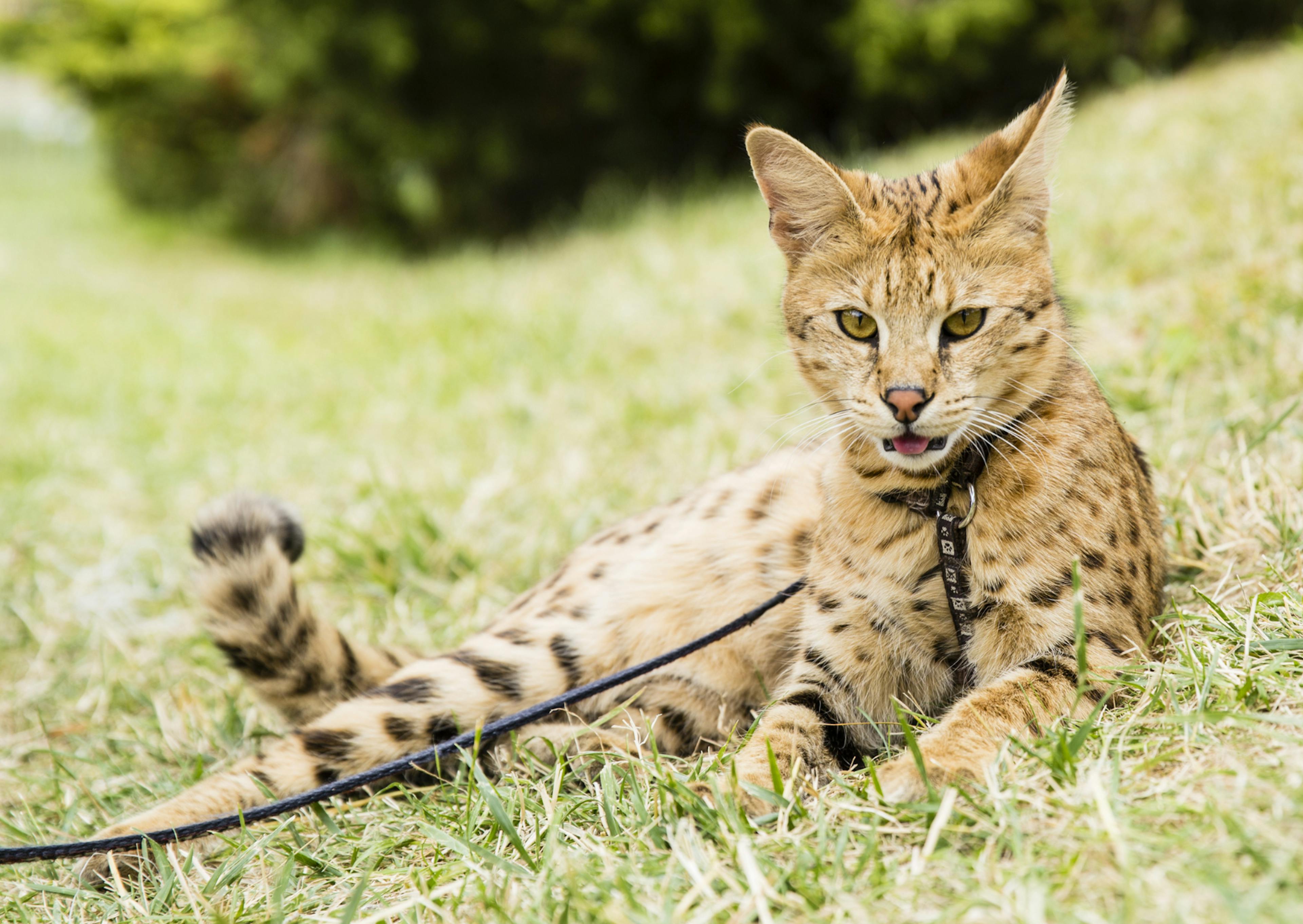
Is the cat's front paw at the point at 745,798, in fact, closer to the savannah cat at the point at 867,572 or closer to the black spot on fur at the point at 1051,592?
the savannah cat at the point at 867,572

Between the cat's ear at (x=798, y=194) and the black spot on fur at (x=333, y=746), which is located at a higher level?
the cat's ear at (x=798, y=194)

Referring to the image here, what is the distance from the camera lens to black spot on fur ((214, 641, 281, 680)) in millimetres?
2631

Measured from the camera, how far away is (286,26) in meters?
8.98

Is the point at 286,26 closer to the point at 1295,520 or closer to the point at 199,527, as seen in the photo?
the point at 199,527

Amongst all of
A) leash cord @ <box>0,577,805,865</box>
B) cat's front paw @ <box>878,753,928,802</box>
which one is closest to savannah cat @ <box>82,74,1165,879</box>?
cat's front paw @ <box>878,753,928,802</box>

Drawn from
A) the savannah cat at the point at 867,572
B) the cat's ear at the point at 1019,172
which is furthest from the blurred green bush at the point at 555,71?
the savannah cat at the point at 867,572

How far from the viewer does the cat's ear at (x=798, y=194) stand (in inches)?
87.1

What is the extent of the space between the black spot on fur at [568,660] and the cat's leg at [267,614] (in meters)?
0.59

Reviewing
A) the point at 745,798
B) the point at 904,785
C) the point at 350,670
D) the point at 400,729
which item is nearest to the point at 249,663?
the point at 350,670

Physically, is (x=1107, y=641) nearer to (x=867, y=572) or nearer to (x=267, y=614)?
(x=867, y=572)

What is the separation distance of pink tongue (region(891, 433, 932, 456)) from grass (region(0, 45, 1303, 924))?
61cm

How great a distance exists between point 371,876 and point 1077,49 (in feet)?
30.5

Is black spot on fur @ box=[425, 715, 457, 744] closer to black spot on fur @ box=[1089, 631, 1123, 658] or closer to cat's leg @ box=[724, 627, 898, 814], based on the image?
cat's leg @ box=[724, 627, 898, 814]

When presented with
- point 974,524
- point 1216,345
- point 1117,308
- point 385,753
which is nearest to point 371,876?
point 385,753
